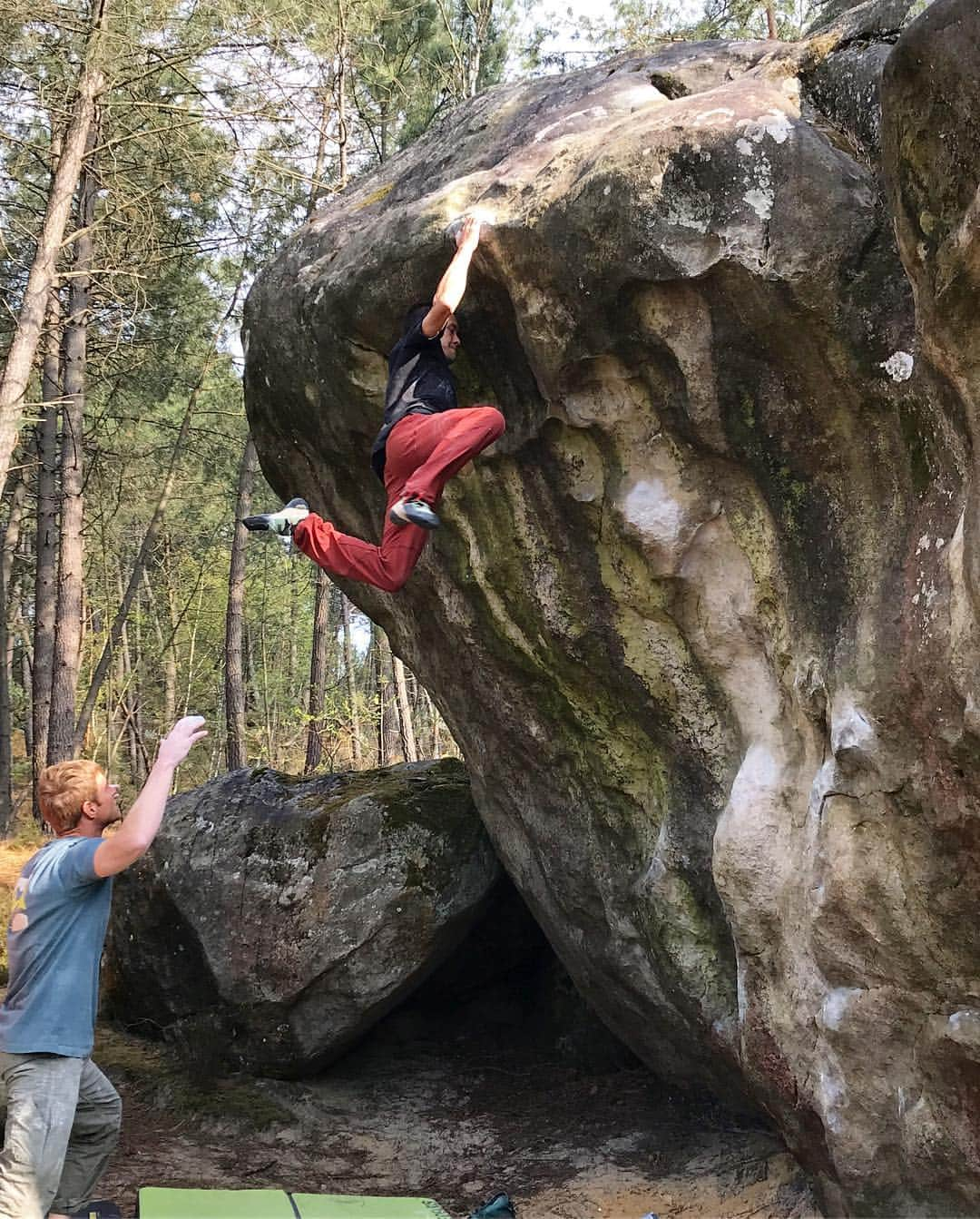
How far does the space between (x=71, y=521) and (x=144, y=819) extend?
9.86 m

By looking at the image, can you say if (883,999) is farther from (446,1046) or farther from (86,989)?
(446,1046)

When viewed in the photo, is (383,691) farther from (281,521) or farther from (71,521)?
(281,521)

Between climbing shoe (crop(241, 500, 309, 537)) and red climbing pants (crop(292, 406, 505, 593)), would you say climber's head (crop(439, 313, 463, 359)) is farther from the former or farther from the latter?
climbing shoe (crop(241, 500, 309, 537))

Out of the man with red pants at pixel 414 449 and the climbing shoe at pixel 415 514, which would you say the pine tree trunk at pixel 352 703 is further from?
the climbing shoe at pixel 415 514

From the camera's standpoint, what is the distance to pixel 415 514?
4711 mm

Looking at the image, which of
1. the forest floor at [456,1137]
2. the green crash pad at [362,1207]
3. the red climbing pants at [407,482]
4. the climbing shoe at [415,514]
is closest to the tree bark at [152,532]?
the forest floor at [456,1137]

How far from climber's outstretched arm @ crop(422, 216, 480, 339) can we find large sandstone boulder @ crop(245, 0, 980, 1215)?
15 centimetres

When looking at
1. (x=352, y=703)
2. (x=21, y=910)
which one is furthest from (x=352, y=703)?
(x=21, y=910)

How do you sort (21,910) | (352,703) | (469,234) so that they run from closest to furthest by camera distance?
(21,910)
(469,234)
(352,703)

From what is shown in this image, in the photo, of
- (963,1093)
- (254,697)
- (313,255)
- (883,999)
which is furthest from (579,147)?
(254,697)

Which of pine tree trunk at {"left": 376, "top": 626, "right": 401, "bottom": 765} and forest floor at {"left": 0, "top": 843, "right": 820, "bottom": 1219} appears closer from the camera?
forest floor at {"left": 0, "top": 843, "right": 820, "bottom": 1219}

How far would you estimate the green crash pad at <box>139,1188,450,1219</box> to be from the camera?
4.99 m

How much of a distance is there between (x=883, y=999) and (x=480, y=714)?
315 centimetres

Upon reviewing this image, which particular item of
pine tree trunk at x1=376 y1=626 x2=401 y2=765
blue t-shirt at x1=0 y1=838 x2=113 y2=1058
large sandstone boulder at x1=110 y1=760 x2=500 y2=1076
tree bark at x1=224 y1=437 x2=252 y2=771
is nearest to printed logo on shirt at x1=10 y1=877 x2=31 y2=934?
blue t-shirt at x1=0 y1=838 x2=113 y2=1058
